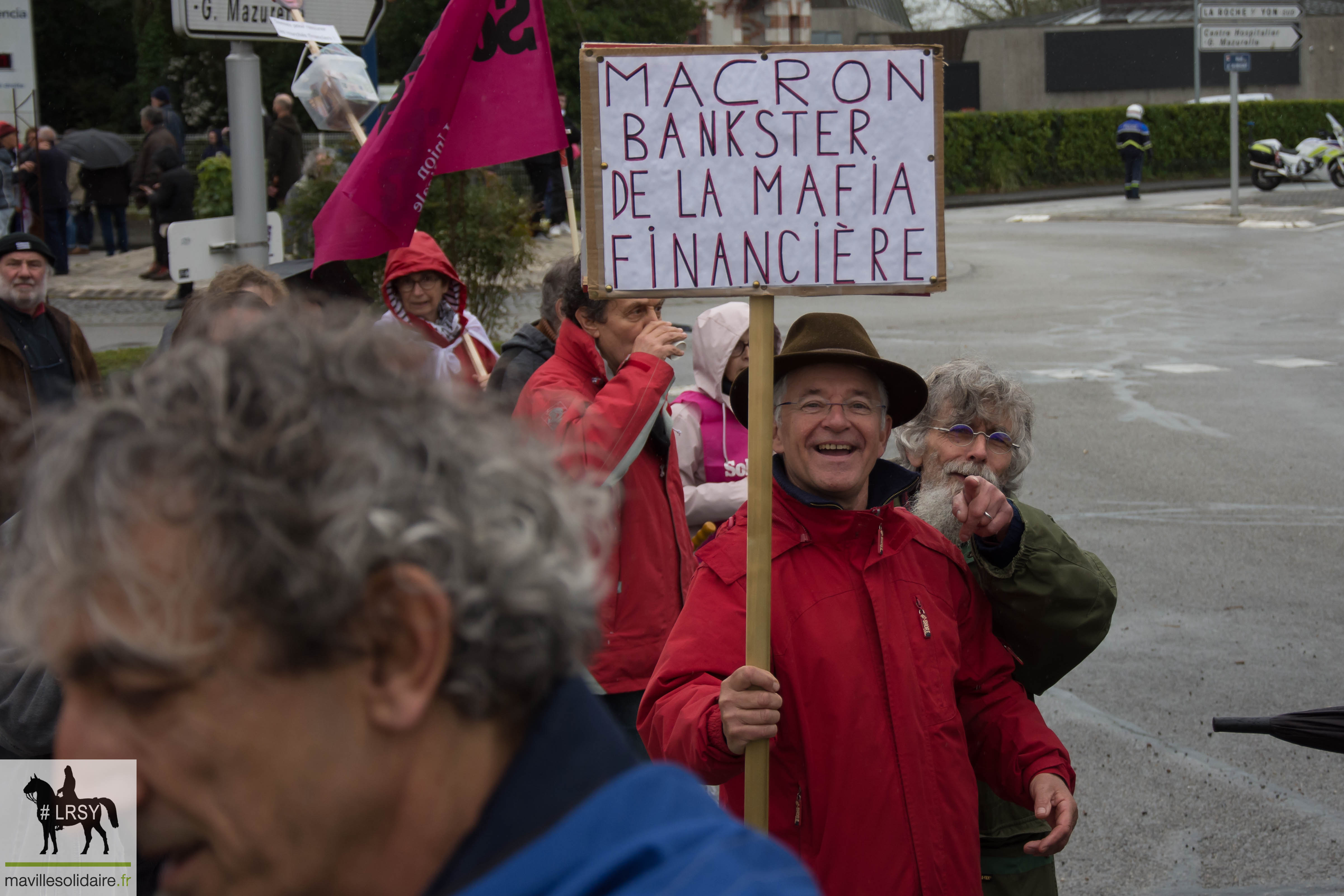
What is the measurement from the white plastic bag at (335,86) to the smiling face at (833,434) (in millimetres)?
3057

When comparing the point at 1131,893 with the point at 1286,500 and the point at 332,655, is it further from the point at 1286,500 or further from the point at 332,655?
the point at 1286,500

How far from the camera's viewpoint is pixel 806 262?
2.87 m

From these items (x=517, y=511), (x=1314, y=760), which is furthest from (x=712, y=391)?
(x=517, y=511)

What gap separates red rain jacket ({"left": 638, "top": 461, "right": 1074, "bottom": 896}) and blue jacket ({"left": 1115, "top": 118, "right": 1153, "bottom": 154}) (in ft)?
106

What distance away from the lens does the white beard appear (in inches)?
121

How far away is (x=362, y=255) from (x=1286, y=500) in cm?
614

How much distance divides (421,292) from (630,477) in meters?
2.54

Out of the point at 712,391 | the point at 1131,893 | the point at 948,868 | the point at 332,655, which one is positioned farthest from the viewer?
the point at 712,391

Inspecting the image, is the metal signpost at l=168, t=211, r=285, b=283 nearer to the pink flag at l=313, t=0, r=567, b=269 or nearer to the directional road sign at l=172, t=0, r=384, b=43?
the directional road sign at l=172, t=0, r=384, b=43

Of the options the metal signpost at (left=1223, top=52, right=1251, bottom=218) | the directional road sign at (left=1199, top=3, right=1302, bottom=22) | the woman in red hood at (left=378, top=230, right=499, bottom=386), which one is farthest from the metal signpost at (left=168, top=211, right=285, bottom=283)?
the directional road sign at (left=1199, top=3, right=1302, bottom=22)

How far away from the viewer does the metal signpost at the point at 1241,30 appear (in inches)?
941

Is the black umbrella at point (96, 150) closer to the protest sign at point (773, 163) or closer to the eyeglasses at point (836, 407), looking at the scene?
the protest sign at point (773, 163)

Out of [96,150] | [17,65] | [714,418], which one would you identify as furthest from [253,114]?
[96,150]

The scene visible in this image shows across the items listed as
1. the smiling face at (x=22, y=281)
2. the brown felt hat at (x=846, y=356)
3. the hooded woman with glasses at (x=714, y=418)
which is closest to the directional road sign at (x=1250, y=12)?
the smiling face at (x=22, y=281)
